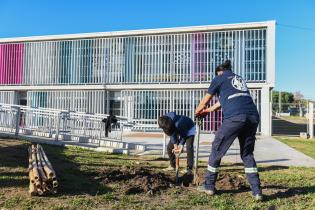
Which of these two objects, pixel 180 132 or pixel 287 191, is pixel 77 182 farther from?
pixel 287 191

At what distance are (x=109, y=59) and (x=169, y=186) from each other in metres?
22.6

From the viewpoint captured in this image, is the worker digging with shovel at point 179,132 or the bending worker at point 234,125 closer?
the bending worker at point 234,125

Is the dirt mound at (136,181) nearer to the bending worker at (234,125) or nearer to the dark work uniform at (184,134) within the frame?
the bending worker at (234,125)

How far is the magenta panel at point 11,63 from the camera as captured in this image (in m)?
30.8

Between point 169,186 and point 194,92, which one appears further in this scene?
point 194,92

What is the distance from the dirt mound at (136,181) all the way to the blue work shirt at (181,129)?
88 cm

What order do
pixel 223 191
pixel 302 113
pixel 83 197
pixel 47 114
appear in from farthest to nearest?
pixel 302 113 < pixel 47 114 < pixel 223 191 < pixel 83 197

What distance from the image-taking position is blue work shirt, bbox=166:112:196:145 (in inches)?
314

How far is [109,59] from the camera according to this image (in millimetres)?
28391

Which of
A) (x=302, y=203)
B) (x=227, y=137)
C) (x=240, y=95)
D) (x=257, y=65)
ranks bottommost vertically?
(x=302, y=203)

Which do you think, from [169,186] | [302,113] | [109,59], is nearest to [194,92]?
[109,59]

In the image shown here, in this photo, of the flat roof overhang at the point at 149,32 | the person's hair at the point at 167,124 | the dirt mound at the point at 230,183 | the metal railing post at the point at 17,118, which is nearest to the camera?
the dirt mound at the point at 230,183

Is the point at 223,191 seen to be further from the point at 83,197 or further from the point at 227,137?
the point at 83,197

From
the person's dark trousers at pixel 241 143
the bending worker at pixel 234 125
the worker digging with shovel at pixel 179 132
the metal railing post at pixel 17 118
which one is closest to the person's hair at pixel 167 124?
the worker digging with shovel at pixel 179 132
